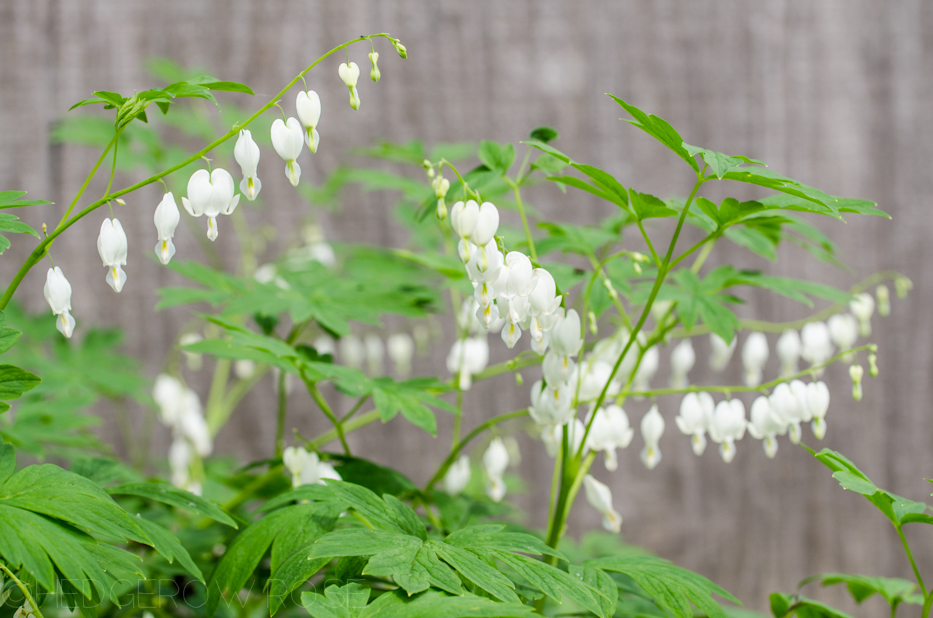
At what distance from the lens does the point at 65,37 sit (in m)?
1.97

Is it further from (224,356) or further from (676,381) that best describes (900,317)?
(224,356)

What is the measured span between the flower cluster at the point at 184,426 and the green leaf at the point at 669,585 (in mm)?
1128

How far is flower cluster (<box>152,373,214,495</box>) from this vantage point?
1683mm

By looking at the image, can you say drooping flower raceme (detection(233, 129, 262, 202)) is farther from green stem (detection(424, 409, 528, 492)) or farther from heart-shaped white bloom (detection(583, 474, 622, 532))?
heart-shaped white bloom (detection(583, 474, 622, 532))

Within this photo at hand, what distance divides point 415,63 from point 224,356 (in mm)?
1293

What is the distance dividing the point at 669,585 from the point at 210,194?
79 centimetres

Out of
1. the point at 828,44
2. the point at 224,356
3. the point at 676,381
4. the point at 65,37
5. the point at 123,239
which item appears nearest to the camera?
the point at 123,239

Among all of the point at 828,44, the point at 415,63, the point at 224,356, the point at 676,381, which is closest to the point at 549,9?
the point at 415,63

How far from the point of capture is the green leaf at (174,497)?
913 millimetres

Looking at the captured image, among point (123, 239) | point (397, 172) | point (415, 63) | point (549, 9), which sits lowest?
point (123, 239)

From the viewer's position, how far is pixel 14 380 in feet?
2.52

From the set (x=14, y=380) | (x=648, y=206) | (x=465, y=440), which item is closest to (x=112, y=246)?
(x=14, y=380)

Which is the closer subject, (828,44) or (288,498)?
(288,498)

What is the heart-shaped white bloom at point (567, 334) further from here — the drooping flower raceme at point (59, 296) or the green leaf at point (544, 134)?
the drooping flower raceme at point (59, 296)
